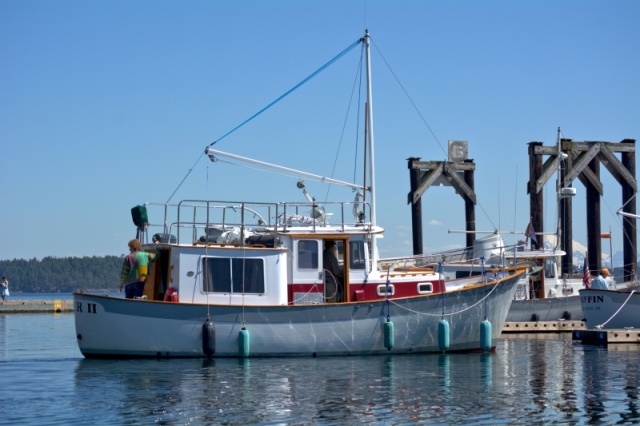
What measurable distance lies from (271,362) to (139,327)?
124 inches

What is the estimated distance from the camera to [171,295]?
945 inches

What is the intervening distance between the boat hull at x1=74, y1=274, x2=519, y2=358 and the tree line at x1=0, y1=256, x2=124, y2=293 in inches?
6072

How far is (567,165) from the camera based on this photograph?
40375 mm

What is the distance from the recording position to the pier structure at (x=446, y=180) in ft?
129

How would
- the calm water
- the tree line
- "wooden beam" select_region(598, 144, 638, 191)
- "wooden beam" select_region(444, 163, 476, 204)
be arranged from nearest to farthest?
the calm water, "wooden beam" select_region(444, 163, 476, 204), "wooden beam" select_region(598, 144, 638, 191), the tree line

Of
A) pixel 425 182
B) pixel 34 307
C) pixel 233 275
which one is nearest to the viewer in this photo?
pixel 233 275

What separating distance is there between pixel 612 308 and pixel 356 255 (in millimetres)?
9067

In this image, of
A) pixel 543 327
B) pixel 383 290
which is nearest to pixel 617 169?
pixel 543 327

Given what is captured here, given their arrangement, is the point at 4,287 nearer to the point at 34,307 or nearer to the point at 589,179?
the point at 34,307

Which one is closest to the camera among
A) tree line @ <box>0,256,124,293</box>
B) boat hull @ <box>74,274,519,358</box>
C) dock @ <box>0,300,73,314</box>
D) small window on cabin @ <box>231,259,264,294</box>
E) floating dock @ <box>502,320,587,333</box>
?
boat hull @ <box>74,274,519,358</box>

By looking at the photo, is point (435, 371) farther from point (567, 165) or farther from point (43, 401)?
point (567, 165)

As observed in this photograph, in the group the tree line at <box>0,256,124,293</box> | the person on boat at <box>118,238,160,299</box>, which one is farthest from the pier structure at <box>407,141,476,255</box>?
the tree line at <box>0,256,124,293</box>

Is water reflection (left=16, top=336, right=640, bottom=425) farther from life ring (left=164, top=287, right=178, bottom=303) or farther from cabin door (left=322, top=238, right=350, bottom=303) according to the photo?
cabin door (left=322, top=238, right=350, bottom=303)

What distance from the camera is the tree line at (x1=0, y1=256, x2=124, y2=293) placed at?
178 m
